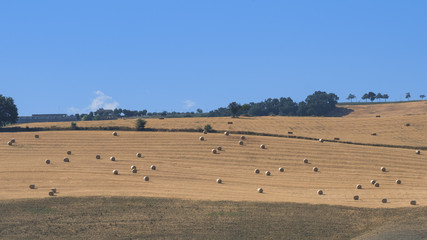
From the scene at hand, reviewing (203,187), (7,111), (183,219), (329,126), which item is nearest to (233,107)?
(329,126)

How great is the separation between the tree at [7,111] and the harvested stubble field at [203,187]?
137ft

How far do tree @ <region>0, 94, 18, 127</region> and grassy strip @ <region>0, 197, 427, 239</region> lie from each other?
255ft

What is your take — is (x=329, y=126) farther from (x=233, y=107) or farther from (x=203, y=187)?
(x=203, y=187)

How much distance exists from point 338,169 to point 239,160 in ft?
39.5

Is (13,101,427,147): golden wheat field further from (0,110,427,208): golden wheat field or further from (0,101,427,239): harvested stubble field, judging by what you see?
(0,110,427,208): golden wheat field

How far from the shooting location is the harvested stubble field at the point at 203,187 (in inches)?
1919

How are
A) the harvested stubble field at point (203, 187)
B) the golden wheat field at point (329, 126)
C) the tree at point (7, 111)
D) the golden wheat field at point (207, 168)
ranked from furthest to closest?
1. the tree at point (7, 111)
2. the golden wheat field at point (329, 126)
3. the golden wheat field at point (207, 168)
4. the harvested stubble field at point (203, 187)

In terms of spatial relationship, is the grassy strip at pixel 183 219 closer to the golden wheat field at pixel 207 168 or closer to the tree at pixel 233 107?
the golden wheat field at pixel 207 168

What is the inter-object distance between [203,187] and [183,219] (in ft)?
39.2

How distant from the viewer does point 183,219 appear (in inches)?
1970

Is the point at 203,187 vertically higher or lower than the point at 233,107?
lower

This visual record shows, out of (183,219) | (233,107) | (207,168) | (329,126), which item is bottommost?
(183,219)

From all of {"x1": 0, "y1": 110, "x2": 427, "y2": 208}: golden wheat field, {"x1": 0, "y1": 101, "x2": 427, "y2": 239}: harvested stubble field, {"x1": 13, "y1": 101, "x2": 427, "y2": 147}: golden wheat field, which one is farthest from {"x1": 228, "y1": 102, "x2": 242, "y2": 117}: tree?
{"x1": 0, "y1": 110, "x2": 427, "y2": 208}: golden wheat field

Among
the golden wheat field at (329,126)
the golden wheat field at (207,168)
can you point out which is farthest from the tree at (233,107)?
the golden wheat field at (207,168)
